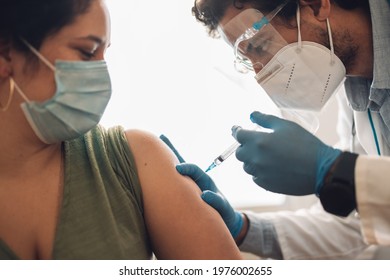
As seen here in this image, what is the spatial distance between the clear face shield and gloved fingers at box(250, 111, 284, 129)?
159 mm

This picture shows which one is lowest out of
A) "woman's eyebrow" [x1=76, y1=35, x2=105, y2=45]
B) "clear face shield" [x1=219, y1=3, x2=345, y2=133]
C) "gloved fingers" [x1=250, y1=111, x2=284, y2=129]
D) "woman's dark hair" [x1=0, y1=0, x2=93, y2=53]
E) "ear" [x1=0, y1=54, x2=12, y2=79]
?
"gloved fingers" [x1=250, y1=111, x2=284, y2=129]

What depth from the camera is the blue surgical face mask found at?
1044 mm

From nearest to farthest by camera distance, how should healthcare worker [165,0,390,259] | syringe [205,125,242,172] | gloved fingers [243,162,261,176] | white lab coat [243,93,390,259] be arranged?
1. healthcare worker [165,0,390,259]
2. gloved fingers [243,162,261,176]
3. syringe [205,125,242,172]
4. white lab coat [243,93,390,259]

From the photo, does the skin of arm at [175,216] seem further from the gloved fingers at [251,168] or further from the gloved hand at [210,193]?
the gloved fingers at [251,168]

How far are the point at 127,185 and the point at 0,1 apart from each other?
1.69 feet

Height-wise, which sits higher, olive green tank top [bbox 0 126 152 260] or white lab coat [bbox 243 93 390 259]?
olive green tank top [bbox 0 126 152 260]

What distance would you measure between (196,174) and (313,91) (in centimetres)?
46

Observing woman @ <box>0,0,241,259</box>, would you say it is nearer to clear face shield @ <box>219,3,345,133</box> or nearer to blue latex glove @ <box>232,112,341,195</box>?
blue latex glove @ <box>232,112,341,195</box>

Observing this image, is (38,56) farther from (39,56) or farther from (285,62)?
(285,62)

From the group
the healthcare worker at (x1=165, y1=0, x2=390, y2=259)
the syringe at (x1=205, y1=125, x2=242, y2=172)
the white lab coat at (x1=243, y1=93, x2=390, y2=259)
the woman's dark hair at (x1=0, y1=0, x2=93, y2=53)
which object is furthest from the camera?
the white lab coat at (x1=243, y1=93, x2=390, y2=259)

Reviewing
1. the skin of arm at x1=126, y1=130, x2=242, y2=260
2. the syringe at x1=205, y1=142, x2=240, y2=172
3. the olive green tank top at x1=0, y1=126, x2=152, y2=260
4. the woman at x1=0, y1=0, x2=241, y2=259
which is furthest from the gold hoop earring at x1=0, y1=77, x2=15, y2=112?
the syringe at x1=205, y1=142, x2=240, y2=172

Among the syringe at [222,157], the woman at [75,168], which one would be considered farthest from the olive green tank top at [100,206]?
the syringe at [222,157]

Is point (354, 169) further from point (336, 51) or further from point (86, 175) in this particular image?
point (86, 175)
